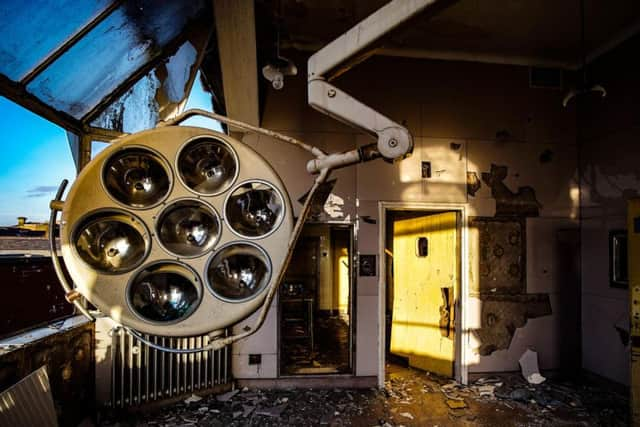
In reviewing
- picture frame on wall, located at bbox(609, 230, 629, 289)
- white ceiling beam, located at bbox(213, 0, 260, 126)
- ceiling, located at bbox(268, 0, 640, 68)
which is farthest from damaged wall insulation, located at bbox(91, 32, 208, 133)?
picture frame on wall, located at bbox(609, 230, 629, 289)

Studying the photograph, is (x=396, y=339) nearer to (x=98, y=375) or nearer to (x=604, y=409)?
(x=604, y=409)

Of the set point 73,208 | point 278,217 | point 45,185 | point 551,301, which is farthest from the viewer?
point 551,301

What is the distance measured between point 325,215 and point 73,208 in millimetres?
3051

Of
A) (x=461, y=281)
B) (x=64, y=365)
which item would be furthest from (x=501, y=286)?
(x=64, y=365)

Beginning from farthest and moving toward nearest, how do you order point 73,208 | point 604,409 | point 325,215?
point 325,215 < point 604,409 < point 73,208

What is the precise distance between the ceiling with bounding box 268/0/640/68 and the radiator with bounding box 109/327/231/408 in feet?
10.6

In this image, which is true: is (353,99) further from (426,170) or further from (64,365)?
(426,170)

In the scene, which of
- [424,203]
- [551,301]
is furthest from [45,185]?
[551,301]

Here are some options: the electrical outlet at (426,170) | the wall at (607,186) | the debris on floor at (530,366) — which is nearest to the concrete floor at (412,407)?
the debris on floor at (530,366)

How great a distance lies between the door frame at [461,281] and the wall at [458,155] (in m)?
0.06

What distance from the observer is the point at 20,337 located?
2572 mm

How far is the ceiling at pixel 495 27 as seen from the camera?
3492 mm

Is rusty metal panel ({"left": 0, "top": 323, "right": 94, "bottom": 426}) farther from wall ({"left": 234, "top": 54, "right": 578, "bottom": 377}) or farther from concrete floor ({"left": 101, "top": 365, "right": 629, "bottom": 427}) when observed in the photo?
wall ({"left": 234, "top": 54, "right": 578, "bottom": 377})

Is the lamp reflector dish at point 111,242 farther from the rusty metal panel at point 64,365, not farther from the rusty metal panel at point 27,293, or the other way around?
the rusty metal panel at point 27,293
